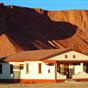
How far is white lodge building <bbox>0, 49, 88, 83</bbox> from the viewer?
165 ft

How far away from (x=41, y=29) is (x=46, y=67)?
266ft

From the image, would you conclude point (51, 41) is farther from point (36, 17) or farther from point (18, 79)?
point (18, 79)

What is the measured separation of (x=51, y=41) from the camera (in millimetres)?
121562

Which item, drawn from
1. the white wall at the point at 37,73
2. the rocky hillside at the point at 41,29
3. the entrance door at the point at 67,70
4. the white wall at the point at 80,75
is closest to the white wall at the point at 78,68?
the entrance door at the point at 67,70

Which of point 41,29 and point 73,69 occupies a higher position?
point 41,29

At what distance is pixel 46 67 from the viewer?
1998 inches

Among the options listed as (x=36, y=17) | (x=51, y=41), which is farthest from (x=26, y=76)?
(x=36, y=17)

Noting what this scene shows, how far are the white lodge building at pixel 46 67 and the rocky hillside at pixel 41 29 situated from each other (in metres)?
40.3

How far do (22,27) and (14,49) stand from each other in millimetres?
33661

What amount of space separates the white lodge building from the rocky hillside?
1587 inches

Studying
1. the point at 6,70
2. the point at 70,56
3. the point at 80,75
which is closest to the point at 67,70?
the point at 80,75

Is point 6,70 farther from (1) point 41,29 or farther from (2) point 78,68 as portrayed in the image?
(1) point 41,29

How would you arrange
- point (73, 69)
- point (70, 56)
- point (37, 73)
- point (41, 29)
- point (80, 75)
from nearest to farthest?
point (37, 73), point (70, 56), point (80, 75), point (73, 69), point (41, 29)

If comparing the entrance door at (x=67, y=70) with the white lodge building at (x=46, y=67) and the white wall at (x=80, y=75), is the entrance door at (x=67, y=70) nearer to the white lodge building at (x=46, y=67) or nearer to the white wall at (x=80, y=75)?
the white lodge building at (x=46, y=67)
